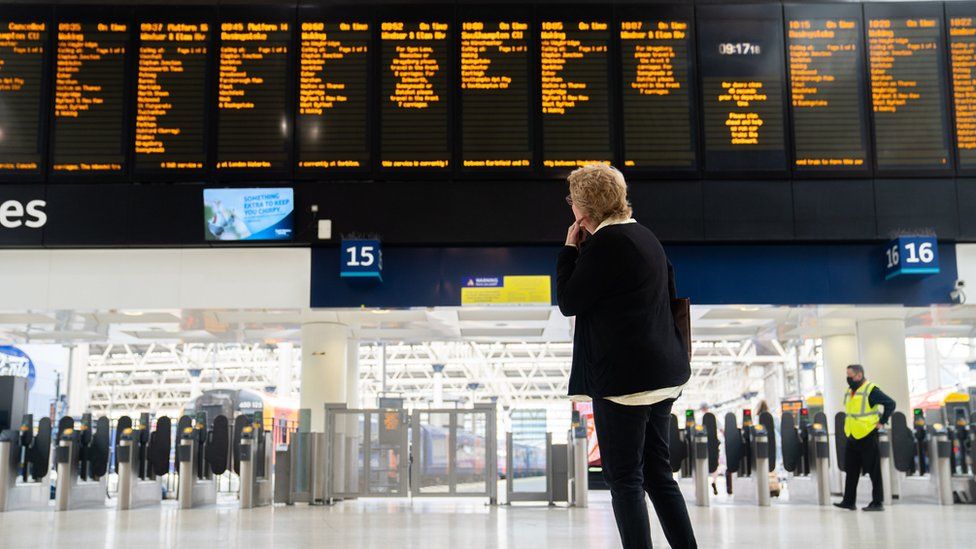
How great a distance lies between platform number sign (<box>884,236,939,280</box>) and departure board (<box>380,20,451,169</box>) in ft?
14.8

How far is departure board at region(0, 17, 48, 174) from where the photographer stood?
8805 mm

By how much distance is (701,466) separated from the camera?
33.4 ft

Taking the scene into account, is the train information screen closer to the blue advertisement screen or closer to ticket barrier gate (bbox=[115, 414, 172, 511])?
the blue advertisement screen

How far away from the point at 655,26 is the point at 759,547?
18.7ft

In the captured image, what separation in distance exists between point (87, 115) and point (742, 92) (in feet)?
21.6

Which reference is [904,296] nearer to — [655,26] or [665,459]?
[655,26]

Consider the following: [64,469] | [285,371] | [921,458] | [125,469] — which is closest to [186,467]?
[125,469]

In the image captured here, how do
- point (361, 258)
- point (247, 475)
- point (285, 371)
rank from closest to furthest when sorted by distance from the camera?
point (361, 258)
point (247, 475)
point (285, 371)

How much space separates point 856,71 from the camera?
28.9 ft

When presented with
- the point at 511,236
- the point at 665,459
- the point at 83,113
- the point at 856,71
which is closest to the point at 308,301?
the point at 511,236

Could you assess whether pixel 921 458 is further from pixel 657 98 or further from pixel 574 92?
pixel 574 92

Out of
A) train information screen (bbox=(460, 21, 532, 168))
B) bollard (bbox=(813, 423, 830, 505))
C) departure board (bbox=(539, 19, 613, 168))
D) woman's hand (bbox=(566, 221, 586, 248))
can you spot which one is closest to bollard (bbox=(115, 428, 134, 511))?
train information screen (bbox=(460, 21, 532, 168))

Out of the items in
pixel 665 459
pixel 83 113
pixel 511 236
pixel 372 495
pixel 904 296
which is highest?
pixel 83 113

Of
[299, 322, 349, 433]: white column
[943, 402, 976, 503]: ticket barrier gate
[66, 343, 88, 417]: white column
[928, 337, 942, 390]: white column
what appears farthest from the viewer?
[928, 337, 942, 390]: white column
